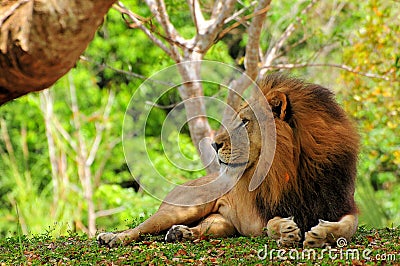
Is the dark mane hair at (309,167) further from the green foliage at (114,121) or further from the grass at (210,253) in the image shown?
the green foliage at (114,121)

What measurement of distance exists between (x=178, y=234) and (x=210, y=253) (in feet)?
1.88

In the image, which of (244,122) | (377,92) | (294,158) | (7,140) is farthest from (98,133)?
(294,158)

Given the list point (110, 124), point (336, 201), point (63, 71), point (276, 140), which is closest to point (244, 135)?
point (276, 140)

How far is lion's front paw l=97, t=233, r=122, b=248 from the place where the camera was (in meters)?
4.19

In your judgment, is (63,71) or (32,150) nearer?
(63,71)

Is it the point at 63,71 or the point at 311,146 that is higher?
the point at 63,71

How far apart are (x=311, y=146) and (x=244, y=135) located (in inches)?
16.6

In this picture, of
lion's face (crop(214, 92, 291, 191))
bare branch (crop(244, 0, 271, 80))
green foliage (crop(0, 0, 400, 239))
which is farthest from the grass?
green foliage (crop(0, 0, 400, 239))

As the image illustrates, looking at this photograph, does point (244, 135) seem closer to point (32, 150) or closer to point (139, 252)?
point (139, 252)

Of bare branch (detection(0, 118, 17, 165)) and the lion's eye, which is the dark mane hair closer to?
the lion's eye

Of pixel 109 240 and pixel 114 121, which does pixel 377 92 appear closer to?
pixel 109 240

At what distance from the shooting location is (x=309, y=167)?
4.06 meters

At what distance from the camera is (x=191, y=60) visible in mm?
6793

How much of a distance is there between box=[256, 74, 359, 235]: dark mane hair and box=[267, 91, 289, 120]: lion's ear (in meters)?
0.03
